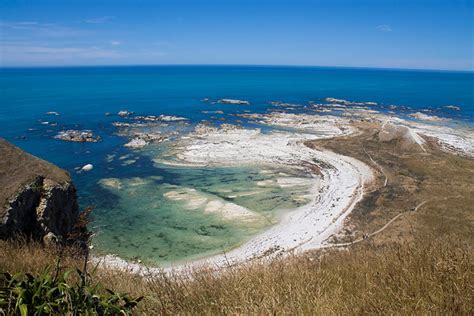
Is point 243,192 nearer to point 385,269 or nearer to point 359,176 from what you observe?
point 359,176

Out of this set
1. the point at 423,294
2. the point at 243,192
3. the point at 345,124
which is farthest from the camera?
the point at 345,124

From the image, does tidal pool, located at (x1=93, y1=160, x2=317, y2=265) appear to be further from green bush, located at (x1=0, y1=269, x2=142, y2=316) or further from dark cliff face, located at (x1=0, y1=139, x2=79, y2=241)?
green bush, located at (x1=0, y1=269, x2=142, y2=316)

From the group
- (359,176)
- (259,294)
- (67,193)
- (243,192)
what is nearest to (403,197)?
(359,176)

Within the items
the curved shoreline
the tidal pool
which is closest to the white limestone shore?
the curved shoreline

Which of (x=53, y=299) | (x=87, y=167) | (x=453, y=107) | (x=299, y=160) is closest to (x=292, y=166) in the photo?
(x=299, y=160)

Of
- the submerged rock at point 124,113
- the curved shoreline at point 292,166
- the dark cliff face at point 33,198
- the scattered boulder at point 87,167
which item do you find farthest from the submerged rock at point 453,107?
the dark cliff face at point 33,198

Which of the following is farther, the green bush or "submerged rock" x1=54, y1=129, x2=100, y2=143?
"submerged rock" x1=54, y1=129, x2=100, y2=143
